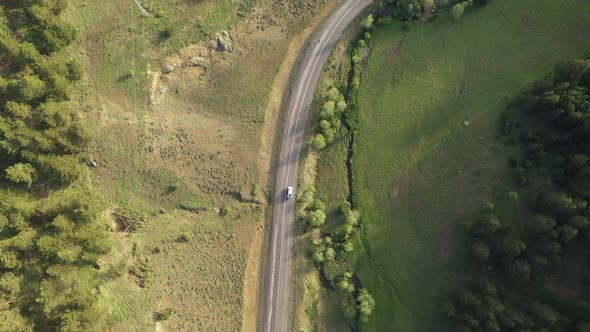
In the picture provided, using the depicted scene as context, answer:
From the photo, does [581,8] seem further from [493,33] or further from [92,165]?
[92,165]

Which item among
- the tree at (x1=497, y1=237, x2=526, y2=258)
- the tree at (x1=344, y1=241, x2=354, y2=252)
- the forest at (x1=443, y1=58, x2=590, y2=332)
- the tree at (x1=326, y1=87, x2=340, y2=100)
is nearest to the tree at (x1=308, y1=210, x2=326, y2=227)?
the tree at (x1=344, y1=241, x2=354, y2=252)

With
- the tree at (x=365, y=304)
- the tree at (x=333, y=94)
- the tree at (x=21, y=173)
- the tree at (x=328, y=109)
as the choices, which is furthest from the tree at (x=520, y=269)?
the tree at (x=21, y=173)

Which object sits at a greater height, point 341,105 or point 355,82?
point 355,82

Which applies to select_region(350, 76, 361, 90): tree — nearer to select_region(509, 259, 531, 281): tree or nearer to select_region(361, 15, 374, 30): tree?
select_region(361, 15, 374, 30): tree

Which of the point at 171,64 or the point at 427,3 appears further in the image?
the point at 427,3

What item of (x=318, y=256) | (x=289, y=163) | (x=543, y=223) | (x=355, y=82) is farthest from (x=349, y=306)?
(x=355, y=82)

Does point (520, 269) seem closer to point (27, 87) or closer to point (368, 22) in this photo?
point (368, 22)
